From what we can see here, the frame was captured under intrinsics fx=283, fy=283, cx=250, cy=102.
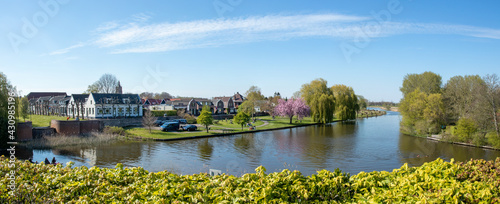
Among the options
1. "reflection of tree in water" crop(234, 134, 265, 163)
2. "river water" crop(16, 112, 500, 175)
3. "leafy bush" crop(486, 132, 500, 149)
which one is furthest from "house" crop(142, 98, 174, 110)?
"leafy bush" crop(486, 132, 500, 149)

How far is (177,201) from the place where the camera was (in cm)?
464

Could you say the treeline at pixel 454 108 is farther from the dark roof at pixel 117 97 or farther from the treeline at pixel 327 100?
the dark roof at pixel 117 97

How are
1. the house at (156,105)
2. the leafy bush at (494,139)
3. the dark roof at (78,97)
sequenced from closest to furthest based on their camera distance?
the leafy bush at (494,139)
the dark roof at (78,97)
the house at (156,105)

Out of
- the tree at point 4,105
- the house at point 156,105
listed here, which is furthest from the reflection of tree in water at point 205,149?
the house at point 156,105

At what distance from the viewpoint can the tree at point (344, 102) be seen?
66056 millimetres

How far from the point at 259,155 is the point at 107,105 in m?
38.6

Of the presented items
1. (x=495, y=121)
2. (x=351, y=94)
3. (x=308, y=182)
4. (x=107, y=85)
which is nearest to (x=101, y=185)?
(x=308, y=182)

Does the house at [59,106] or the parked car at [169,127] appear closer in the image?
the parked car at [169,127]

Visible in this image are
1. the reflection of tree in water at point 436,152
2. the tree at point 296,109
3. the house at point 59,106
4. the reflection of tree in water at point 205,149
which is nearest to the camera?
the reflection of tree in water at point 436,152

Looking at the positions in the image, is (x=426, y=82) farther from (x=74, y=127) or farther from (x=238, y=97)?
(x=238, y=97)

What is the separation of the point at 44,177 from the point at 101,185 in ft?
6.92

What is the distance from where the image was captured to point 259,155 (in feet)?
86.5

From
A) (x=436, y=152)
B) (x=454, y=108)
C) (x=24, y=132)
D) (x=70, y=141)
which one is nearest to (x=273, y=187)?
(x=436, y=152)

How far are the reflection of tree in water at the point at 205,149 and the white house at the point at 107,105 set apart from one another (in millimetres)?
27438
